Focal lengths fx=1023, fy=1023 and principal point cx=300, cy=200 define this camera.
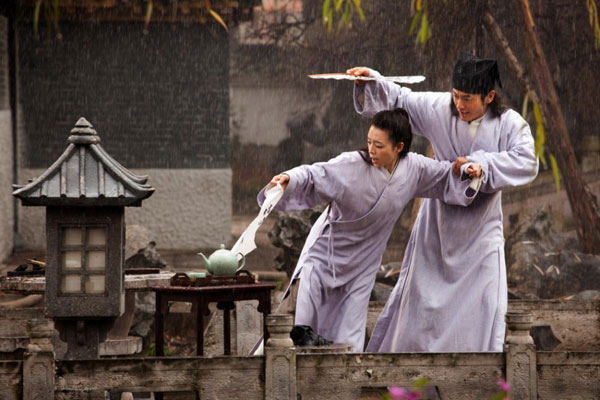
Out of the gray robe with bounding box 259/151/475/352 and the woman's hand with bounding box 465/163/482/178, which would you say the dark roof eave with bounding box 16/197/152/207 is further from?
the woman's hand with bounding box 465/163/482/178

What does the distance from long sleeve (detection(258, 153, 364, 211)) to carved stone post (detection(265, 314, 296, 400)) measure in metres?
0.92

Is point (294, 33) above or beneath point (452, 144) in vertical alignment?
above

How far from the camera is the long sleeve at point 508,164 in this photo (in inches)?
216

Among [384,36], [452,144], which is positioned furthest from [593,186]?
[452,144]

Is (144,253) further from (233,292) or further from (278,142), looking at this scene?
(278,142)

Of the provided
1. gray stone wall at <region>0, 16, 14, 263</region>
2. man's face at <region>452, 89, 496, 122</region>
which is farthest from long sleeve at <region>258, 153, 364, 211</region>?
gray stone wall at <region>0, 16, 14, 263</region>

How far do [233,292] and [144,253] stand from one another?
3960mm

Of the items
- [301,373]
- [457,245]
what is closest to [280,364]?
[301,373]

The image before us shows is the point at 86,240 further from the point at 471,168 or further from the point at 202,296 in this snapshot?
the point at 471,168

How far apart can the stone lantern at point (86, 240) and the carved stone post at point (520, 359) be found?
1.97 metres

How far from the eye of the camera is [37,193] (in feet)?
17.1

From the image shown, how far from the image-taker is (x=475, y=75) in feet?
18.4

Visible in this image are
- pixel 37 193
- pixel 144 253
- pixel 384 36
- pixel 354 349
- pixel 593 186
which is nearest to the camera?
pixel 37 193

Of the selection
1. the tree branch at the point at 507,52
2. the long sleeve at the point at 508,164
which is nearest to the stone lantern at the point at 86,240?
the long sleeve at the point at 508,164
